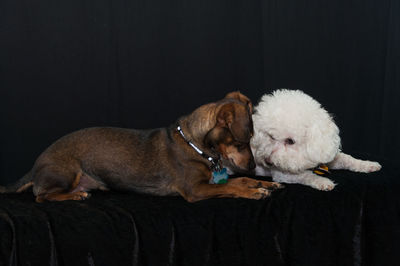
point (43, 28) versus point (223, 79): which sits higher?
point (43, 28)

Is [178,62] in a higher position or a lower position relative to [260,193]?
higher

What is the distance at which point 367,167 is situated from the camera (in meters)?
3.47

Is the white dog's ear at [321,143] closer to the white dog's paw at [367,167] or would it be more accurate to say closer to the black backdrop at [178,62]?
the white dog's paw at [367,167]

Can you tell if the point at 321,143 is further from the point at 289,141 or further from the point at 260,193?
the point at 260,193

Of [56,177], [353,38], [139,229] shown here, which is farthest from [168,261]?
[353,38]

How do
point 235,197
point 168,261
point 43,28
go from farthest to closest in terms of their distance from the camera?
point 43,28, point 235,197, point 168,261

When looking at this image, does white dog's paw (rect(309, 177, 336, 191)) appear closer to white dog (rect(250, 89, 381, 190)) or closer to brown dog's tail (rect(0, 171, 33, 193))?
white dog (rect(250, 89, 381, 190))

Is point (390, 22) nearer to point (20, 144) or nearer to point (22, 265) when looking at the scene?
point (20, 144)

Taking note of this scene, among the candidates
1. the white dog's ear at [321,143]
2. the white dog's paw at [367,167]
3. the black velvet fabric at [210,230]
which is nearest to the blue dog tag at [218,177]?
the black velvet fabric at [210,230]

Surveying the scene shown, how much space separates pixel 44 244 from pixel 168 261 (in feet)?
2.31

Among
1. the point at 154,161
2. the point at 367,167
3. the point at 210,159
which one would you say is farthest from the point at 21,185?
the point at 367,167

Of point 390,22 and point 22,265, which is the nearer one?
point 22,265

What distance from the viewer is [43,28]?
4.25 meters

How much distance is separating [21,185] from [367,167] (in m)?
2.63
